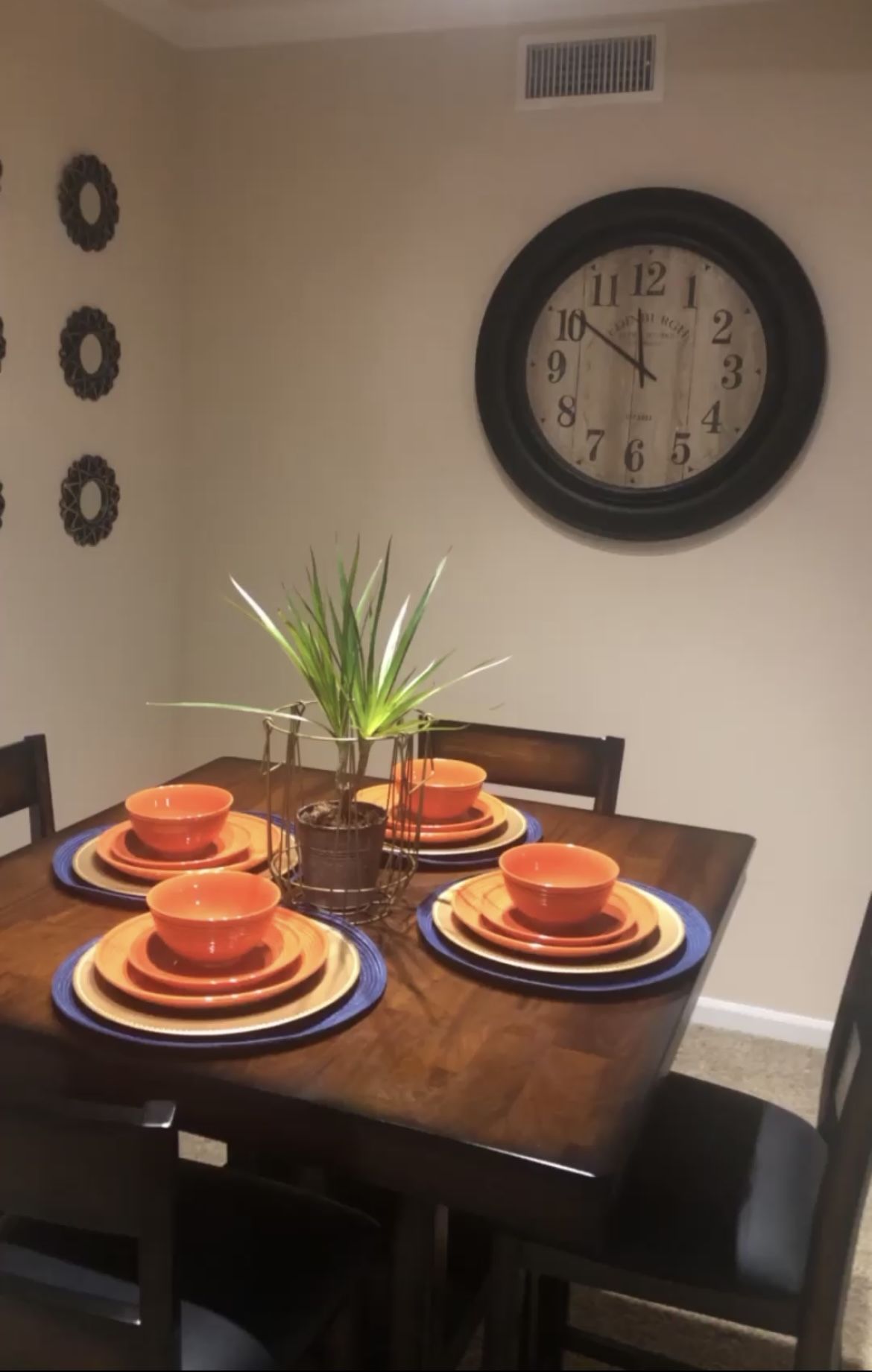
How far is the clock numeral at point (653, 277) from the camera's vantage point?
2.55 metres

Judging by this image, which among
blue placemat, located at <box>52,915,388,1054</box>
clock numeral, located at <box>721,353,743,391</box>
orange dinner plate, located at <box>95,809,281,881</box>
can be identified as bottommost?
blue placemat, located at <box>52,915,388,1054</box>

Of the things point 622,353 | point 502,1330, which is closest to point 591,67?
point 622,353

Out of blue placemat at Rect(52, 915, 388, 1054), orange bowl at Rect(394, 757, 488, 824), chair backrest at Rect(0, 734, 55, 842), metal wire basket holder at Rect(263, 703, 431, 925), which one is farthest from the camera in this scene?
chair backrest at Rect(0, 734, 55, 842)

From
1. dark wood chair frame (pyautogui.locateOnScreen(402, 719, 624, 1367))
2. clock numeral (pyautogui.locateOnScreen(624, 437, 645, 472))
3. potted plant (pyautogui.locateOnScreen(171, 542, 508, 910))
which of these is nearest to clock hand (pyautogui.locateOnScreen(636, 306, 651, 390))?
clock numeral (pyautogui.locateOnScreen(624, 437, 645, 472))

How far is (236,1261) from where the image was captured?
1.17 metres

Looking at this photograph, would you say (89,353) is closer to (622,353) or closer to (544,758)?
(622,353)

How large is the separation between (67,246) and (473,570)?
1.18 meters

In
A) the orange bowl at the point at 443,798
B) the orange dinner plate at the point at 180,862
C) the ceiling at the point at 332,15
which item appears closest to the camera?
the orange dinner plate at the point at 180,862

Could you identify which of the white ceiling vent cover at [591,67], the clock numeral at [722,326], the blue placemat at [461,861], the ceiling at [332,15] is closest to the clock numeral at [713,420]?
the clock numeral at [722,326]

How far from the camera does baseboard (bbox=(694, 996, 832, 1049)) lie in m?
2.70

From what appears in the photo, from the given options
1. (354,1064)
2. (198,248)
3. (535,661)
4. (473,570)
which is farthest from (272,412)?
(354,1064)

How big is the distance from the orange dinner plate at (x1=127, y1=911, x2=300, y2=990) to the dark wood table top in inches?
3.7

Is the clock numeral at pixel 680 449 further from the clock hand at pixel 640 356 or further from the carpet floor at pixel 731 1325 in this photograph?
the carpet floor at pixel 731 1325

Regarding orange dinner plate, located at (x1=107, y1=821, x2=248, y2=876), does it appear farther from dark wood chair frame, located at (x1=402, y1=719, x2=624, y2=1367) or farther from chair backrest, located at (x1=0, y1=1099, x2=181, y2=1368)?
chair backrest, located at (x1=0, y1=1099, x2=181, y2=1368)
